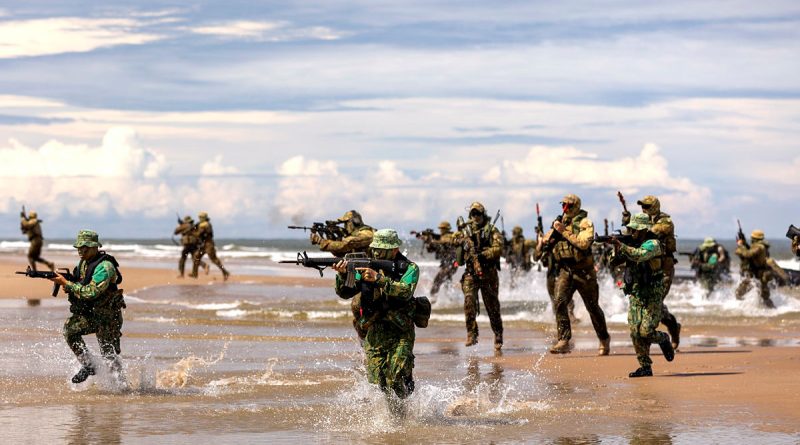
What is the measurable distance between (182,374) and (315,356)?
3.50 metres

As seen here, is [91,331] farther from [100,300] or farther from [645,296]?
[645,296]

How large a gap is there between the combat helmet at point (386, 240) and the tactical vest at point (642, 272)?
3.85 metres

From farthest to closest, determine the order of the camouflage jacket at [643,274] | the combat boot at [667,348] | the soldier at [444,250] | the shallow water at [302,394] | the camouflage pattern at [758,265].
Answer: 1. the camouflage pattern at [758,265]
2. the soldier at [444,250]
3. the combat boot at [667,348]
4. the camouflage jacket at [643,274]
5. the shallow water at [302,394]

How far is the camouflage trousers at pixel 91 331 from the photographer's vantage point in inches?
445

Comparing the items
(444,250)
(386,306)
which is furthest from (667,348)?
(444,250)

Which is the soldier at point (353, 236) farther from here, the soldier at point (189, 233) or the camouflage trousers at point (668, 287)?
the soldier at point (189, 233)

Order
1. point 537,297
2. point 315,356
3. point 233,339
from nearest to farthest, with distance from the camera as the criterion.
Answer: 1. point 315,356
2. point 233,339
3. point 537,297

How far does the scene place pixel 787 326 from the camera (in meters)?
21.3

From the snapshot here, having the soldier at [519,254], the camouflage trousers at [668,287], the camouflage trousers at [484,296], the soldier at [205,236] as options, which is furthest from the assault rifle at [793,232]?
the soldier at [205,236]

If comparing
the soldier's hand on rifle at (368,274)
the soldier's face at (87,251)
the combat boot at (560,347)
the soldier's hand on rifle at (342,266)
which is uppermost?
the soldier's face at (87,251)

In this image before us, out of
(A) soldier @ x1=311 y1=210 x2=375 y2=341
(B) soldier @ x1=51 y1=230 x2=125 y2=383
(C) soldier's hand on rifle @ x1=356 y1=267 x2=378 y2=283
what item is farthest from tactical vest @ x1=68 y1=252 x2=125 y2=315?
(C) soldier's hand on rifle @ x1=356 y1=267 x2=378 y2=283

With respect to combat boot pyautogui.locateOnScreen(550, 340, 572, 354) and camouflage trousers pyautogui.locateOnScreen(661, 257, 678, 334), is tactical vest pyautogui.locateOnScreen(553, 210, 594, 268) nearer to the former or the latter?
camouflage trousers pyautogui.locateOnScreen(661, 257, 678, 334)

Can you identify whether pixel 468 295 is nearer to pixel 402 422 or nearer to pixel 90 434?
pixel 402 422

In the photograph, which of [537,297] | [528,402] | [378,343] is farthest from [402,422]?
[537,297]
